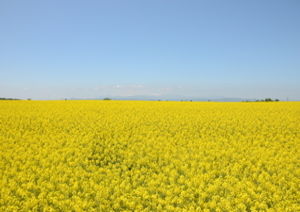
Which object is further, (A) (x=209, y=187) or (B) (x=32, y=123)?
(B) (x=32, y=123)

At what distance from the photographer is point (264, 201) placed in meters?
6.19

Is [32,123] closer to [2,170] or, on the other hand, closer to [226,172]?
[2,170]

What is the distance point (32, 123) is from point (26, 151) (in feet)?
22.1

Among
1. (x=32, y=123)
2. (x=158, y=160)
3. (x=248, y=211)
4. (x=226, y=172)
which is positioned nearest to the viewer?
(x=248, y=211)

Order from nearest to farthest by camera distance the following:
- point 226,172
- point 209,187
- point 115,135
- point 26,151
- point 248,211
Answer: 1. point 248,211
2. point 209,187
3. point 226,172
4. point 26,151
5. point 115,135

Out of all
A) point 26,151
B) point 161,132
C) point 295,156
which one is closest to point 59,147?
point 26,151

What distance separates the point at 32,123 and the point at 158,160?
35.2 ft

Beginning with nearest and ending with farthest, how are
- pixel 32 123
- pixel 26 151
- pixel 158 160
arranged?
pixel 158 160 < pixel 26 151 < pixel 32 123

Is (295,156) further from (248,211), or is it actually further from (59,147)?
(59,147)

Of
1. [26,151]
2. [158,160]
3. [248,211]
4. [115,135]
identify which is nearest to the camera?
[248,211]

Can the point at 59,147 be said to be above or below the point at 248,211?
above

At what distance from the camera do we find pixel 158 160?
31.4 feet

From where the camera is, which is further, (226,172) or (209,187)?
(226,172)

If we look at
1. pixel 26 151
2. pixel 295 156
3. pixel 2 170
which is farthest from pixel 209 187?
pixel 26 151
